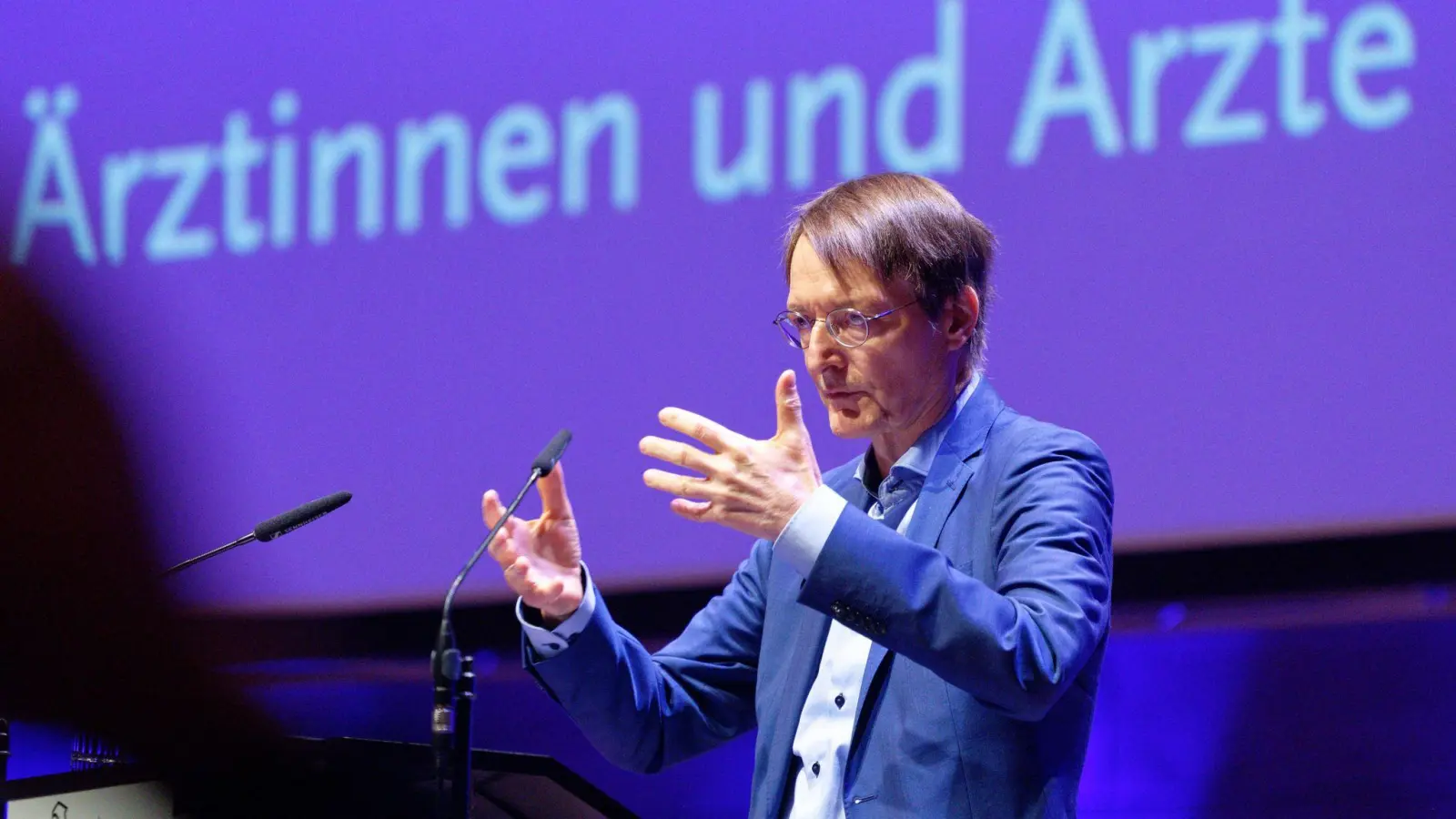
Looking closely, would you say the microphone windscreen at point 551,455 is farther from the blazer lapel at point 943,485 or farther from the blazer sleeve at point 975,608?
the blazer lapel at point 943,485

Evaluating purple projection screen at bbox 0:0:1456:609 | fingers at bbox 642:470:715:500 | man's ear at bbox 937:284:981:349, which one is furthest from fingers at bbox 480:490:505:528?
purple projection screen at bbox 0:0:1456:609

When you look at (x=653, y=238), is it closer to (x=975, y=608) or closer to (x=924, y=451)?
(x=924, y=451)

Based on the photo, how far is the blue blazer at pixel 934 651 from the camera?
1.76 m

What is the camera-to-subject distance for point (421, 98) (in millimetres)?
3480

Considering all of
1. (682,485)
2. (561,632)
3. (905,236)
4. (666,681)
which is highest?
(905,236)

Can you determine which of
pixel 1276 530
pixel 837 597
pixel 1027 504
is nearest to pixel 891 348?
pixel 1027 504

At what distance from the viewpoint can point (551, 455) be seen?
192 cm

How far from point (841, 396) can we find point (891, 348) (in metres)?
0.10

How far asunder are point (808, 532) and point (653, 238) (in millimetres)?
1547

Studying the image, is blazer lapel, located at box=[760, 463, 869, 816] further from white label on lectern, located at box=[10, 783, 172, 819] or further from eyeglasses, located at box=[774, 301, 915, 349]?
white label on lectern, located at box=[10, 783, 172, 819]

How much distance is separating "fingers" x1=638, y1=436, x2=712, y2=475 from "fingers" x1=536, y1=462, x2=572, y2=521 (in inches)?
11.5

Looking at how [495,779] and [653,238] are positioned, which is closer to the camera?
[495,779]

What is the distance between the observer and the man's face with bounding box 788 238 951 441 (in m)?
2.13

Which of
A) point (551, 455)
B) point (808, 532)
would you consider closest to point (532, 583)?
point (551, 455)
